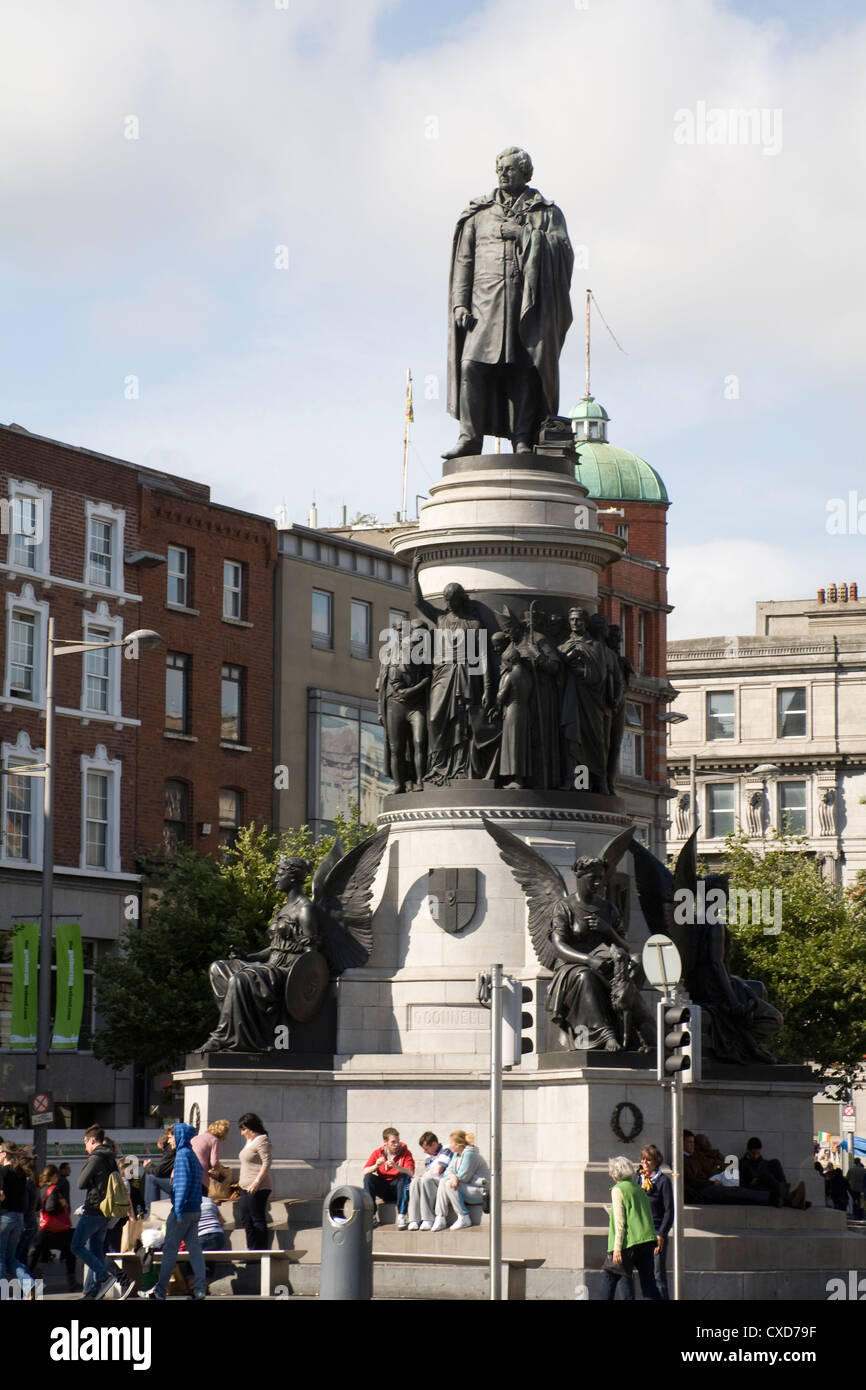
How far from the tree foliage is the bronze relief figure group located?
22588mm

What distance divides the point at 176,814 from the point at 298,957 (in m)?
38.9

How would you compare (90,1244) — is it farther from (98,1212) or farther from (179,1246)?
(179,1246)

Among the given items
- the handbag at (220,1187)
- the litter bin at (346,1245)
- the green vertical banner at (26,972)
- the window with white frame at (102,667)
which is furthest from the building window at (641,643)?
the litter bin at (346,1245)

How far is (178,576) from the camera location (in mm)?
A: 68812

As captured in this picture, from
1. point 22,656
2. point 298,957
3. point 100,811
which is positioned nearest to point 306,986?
point 298,957

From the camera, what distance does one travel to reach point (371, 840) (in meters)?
30.2

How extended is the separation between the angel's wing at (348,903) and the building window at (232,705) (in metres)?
39.9

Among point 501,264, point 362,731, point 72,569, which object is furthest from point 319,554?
point 501,264

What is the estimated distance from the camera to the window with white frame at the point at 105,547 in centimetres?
6538

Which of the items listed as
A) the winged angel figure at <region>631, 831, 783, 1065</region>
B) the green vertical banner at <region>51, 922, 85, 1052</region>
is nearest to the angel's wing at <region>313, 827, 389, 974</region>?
the winged angel figure at <region>631, 831, 783, 1065</region>

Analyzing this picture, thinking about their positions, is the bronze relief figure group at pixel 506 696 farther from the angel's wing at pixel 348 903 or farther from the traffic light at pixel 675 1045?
the traffic light at pixel 675 1045

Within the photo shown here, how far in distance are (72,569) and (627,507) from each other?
29976 millimetres

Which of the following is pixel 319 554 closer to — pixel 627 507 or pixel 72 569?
pixel 72 569

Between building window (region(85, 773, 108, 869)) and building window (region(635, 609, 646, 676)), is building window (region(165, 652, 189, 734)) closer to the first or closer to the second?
building window (region(85, 773, 108, 869))
